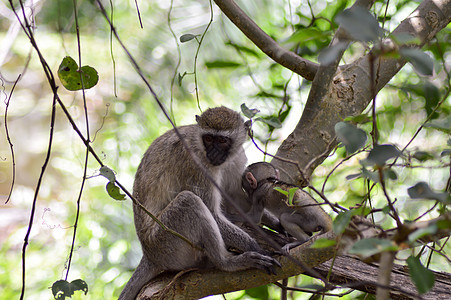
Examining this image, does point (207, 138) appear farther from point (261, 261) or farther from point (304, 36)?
point (304, 36)

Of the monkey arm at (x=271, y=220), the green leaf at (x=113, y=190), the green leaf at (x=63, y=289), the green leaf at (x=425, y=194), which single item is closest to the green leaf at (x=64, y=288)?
the green leaf at (x=63, y=289)

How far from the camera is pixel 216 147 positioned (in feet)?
10.9

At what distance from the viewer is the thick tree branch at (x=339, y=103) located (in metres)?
3.16

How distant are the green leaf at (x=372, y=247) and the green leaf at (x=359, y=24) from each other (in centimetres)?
51

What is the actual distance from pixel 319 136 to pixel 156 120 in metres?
3.30

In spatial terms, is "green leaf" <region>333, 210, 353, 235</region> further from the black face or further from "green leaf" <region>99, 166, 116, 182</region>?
the black face

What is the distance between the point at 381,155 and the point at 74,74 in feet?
5.61

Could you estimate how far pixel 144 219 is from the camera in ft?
10.6

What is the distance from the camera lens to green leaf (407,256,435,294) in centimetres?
128

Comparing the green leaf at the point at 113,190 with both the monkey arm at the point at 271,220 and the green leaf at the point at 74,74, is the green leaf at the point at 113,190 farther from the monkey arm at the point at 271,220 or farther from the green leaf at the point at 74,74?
the monkey arm at the point at 271,220

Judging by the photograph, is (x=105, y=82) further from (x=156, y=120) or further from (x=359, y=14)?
(x=359, y=14)

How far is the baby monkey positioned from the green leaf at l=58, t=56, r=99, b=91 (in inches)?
51.9

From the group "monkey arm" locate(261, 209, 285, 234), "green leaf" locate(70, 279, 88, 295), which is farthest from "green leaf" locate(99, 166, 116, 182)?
"monkey arm" locate(261, 209, 285, 234)

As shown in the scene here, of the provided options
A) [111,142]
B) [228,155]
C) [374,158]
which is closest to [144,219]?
[228,155]
